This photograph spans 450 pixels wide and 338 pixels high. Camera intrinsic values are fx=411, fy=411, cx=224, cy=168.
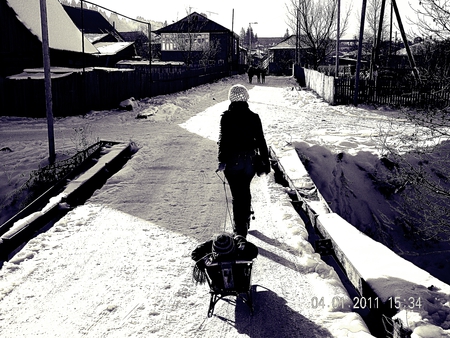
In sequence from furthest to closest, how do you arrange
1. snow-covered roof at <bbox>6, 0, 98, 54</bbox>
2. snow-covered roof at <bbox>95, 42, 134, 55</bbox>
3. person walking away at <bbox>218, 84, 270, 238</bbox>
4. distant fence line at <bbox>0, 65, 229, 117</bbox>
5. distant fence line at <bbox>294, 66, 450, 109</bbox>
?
snow-covered roof at <bbox>95, 42, 134, 55</bbox> → distant fence line at <bbox>294, 66, 450, 109</bbox> → snow-covered roof at <bbox>6, 0, 98, 54</bbox> → distant fence line at <bbox>0, 65, 229, 117</bbox> → person walking away at <bbox>218, 84, 270, 238</bbox>

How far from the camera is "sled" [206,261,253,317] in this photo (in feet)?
11.1

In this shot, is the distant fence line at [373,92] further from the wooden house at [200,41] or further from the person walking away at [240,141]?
the wooden house at [200,41]

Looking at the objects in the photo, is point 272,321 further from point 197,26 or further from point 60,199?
point 197,26

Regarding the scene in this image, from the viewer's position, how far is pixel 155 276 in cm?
417

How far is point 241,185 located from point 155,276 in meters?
1.31

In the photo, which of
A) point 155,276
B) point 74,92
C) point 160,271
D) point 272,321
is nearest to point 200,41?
point 74,92

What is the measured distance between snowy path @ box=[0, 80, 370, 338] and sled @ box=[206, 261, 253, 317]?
0.22 m

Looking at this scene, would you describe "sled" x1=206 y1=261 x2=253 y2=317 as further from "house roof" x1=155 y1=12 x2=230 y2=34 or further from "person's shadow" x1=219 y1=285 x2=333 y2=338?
"house roof" x1=155 y1=12 x2=230 y2=34

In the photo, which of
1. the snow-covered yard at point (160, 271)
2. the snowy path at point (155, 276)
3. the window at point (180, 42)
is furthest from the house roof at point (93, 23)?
the snowy path at point (155, 276)

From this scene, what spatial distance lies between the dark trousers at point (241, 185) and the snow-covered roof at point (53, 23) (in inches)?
697

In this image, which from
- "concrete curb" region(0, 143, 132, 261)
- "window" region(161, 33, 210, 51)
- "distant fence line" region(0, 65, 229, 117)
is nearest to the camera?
"concrete curb" region(0, 143, 132, 261)

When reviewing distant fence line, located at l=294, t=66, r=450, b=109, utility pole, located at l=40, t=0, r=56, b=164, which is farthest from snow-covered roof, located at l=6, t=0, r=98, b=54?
distant fence line, located at l=294, t=66, r=450, b=109

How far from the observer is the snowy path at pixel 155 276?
Result: 3354 mm

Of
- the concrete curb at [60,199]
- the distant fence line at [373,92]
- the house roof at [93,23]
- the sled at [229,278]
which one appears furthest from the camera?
the house roof at [93,23]
